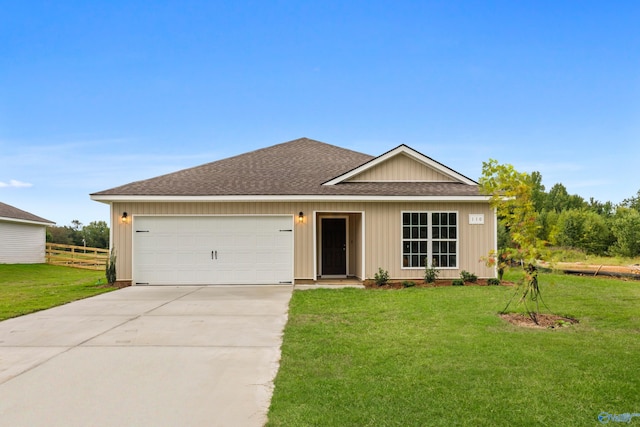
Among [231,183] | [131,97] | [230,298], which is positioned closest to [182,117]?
[131,97]

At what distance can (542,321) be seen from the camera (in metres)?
6.97

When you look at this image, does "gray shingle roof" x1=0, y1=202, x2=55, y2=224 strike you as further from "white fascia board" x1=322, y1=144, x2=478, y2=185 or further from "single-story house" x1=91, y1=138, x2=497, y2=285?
"white fascia board" x1=322, y1=144, x2=478, y2=185

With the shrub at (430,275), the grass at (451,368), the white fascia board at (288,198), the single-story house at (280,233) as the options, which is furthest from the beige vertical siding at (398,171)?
the grass at (451,368)

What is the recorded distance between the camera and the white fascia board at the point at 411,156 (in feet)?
42.8

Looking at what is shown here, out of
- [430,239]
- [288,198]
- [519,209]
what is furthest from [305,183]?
[519,209]

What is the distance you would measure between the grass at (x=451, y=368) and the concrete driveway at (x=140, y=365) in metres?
0.43

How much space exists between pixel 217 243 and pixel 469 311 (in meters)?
7.59

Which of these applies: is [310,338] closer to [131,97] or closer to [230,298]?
[230,298]

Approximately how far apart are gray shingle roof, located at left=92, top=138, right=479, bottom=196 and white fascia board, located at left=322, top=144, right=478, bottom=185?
0.20 metres

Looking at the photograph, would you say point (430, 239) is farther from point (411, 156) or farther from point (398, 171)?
point (411, 156)

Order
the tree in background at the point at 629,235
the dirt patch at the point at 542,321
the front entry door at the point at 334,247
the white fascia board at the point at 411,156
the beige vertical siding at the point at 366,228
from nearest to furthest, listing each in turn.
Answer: the dirt patch at the point at 542,321, the beige vertical siding at the point at 366,228, the white fascia board at the point at 411,156, the front entry door at the point at 334,247, the tree in background at the point at 629,235

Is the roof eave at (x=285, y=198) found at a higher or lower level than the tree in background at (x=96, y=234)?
higher

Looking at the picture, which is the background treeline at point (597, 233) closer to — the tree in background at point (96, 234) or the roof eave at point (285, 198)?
the roof eave at point (285, 198)

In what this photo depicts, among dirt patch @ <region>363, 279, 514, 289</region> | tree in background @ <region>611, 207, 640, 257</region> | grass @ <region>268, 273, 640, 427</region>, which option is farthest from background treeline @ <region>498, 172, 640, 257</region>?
grass @ <region>268, 273, 640, 427</region>
